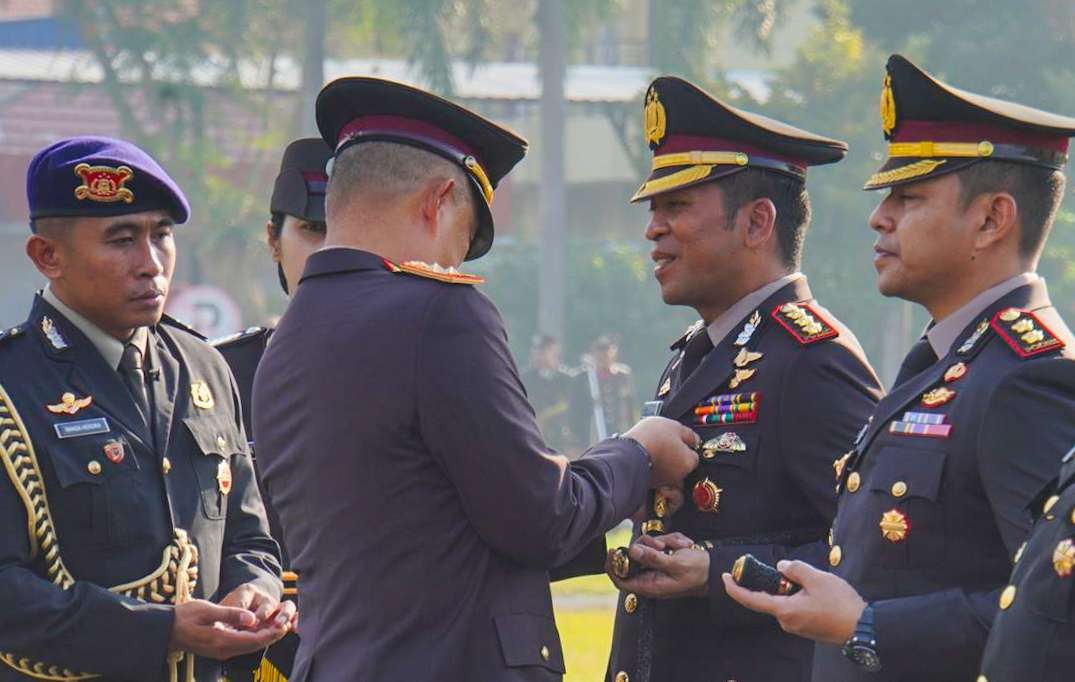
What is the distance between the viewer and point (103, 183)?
4.44 meters

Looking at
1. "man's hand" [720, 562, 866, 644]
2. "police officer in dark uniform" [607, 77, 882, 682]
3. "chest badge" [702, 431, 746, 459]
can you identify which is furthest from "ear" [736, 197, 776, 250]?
"man's hand" [720, 562, 866, 644]

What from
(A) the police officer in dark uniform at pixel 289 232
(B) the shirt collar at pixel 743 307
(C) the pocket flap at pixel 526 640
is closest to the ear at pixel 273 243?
(A) the police officer in dark uniform at pixel 289 232

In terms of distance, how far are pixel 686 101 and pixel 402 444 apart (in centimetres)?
153

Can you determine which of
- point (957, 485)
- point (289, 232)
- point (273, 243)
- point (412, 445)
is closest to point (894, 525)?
point (957, 485)

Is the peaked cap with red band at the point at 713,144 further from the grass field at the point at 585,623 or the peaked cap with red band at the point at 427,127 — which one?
the grass field at the point at 585,623

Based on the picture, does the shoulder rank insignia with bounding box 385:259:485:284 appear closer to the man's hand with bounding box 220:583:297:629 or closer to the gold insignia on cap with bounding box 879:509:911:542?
the gold insignia on cap with bounding box 879:509:911:542

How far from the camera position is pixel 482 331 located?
145 inches

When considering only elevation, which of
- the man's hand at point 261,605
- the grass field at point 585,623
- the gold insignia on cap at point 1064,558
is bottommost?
the grass field at point 585,623

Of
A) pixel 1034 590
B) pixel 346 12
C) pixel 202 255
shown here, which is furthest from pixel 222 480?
pixel 346 12

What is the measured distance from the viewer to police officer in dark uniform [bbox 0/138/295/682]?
417 cm

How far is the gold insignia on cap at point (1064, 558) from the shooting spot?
273 cm

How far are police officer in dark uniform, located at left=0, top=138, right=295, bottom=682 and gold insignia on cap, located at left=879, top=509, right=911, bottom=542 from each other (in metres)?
1.60

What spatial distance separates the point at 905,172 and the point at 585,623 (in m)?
8.93

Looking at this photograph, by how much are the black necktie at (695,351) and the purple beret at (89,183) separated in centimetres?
149
